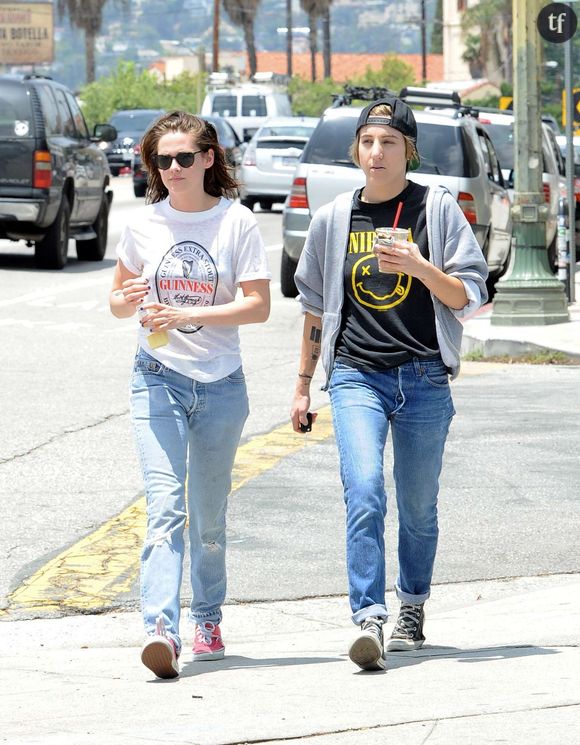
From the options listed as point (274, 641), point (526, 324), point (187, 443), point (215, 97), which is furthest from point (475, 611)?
point (215, 97)

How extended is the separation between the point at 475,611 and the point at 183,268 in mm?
1819

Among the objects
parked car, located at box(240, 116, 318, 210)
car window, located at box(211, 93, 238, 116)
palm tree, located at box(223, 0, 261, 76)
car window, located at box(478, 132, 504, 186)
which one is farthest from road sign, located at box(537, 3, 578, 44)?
palm tree, located at box(223, 0, 261, 76)

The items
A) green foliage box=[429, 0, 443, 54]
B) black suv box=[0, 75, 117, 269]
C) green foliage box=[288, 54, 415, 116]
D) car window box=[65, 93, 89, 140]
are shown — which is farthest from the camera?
green foliage box=[429, 0, 443, 54]

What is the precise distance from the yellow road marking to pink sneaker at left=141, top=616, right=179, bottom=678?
119cm

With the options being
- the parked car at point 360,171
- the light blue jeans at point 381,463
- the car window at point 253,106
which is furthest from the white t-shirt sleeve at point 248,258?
the car window at point 253,106

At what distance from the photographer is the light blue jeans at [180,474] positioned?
17.3ft

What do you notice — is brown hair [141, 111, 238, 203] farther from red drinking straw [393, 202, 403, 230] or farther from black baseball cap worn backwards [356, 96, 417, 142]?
red drinking straw [393, 202, 403, 230]

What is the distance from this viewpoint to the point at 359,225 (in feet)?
18.1

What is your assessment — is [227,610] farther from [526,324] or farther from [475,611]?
[526,324]

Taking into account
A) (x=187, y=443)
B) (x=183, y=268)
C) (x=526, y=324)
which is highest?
(x=183, y=268)

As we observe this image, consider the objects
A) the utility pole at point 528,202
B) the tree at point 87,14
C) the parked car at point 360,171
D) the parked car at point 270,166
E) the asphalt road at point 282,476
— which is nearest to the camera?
the asphalt road at point 282,476

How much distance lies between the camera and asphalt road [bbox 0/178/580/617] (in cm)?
697

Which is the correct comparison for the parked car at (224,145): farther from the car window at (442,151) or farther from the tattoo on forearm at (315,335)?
the tattoo on forearm at (315,335)

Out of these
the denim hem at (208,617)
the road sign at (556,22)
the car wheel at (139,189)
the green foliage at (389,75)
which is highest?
the road sign at (556,22)
